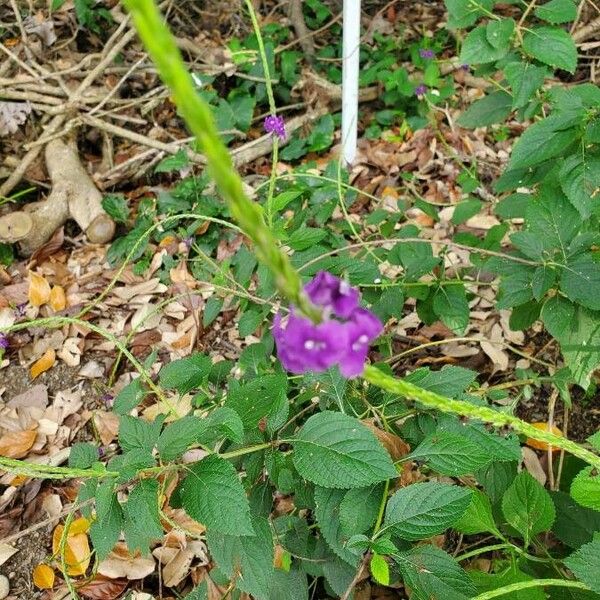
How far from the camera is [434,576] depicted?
1.39 metres

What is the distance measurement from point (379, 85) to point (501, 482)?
3087mm

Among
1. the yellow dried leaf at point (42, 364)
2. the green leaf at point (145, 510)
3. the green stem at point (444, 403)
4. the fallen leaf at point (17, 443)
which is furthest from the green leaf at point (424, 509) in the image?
the yellow dried leaf at point (42, 364)

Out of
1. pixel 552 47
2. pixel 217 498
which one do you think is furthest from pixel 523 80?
pixel 217 498

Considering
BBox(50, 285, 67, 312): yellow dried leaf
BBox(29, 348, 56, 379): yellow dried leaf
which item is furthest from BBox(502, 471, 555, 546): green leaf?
BBox(50, 285, 67, 312): yellow dried leaf

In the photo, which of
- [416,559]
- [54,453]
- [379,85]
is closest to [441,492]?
[416,559]

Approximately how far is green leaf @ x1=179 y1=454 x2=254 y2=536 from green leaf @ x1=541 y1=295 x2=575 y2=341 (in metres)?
1.15

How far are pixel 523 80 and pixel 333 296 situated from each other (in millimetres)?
1765

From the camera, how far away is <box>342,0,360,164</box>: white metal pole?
3208 mm

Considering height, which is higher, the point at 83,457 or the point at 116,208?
the point at 83,457

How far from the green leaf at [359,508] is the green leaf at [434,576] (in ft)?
0.32

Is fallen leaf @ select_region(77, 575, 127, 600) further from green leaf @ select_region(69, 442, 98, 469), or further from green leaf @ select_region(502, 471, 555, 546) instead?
green leaf @ select_region(502, 471, 555, 546)

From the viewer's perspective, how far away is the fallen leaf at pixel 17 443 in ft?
8.91

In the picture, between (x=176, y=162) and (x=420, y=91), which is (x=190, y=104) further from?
(x=420, y=91)

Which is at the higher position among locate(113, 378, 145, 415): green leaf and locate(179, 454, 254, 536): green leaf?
locate(179, 454, 254, 536): green leaf
